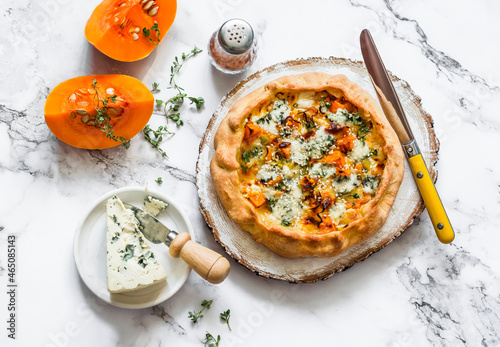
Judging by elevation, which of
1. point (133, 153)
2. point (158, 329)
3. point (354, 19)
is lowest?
point (158, 329)

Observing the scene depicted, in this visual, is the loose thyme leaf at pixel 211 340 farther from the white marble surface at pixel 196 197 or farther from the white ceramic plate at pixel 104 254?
the white ceramic plate at pixel 104 254

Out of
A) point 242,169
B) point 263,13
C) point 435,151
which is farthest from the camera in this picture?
point 263,13

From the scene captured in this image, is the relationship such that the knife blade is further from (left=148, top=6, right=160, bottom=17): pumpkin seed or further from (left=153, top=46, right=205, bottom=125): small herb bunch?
(left=148, top=6, right=160, bottom=17): pumpkin seed

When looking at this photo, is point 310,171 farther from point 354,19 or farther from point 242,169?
point 354,19

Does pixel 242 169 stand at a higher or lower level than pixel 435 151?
lower

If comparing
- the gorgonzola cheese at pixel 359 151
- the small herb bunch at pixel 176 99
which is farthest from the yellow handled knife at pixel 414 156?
the small herb bunch at pixel 176 99

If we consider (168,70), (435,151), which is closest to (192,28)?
(168,70)
